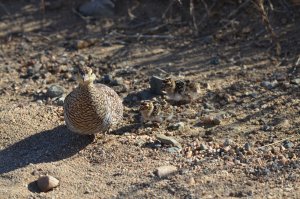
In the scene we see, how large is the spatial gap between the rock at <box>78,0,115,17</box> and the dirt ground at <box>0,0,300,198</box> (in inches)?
5.3

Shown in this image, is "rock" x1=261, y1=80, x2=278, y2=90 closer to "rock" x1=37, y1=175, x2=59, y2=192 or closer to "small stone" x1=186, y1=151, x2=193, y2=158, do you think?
"small stone" x1=186, y1=151, x2=193, y2=158

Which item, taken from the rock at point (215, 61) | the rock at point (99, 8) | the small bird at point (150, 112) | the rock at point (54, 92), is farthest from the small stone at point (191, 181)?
the rock at point (99, 8)

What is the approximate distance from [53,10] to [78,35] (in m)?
0.83

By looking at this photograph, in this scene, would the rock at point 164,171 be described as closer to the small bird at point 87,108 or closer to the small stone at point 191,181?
the small stone at point 191,181

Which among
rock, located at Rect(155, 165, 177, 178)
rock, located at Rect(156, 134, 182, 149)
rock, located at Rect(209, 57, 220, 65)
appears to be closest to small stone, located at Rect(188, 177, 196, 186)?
rock, located at Rect(155, 165, 177, 178)

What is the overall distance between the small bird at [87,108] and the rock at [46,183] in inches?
23.2

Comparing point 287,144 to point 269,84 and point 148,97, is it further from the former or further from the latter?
point 148,97

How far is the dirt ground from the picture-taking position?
5.71 metres

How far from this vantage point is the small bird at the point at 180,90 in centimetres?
704

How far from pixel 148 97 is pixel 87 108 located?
1307mm

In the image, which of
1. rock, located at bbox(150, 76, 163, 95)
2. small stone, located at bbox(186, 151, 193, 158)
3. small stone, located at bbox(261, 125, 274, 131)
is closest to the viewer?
small stone, located at bbox(186, 151, 193, 158)

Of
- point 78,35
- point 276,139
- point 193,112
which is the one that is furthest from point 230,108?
point 78,35

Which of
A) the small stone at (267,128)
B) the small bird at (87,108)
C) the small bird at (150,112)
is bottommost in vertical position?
the small stone at (267,128)

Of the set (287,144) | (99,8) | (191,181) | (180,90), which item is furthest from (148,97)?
(99,8)
